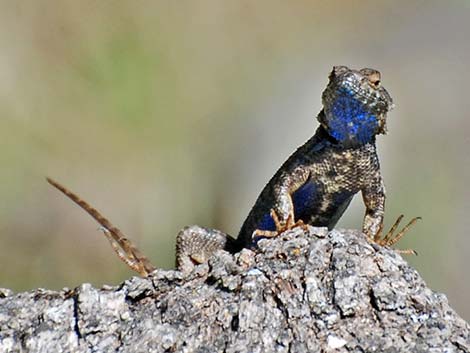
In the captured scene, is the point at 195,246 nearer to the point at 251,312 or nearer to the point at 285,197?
the point at 285,197

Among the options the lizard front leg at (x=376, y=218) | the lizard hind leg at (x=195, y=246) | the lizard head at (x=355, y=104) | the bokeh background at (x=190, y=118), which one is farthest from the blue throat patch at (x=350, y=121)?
the bokeh background at (x=190, y=118)

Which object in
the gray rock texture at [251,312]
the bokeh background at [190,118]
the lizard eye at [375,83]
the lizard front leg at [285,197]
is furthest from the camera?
the bokeh background at [190,118]

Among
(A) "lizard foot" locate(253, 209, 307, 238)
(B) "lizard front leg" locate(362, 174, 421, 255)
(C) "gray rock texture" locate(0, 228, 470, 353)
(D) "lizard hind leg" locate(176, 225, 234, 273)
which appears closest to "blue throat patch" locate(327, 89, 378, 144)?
(B) "lizard front leg" locate(362, 174, 421, 255)

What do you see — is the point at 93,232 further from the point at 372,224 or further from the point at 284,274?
the point at 284,274

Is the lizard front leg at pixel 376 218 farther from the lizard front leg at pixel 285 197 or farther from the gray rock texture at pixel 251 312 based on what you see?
the gray rock texture at pixel 251 312

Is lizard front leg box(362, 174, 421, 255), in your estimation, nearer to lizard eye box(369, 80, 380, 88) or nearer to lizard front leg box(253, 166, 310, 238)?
lizard front leg box(253, 166, 310, 238)

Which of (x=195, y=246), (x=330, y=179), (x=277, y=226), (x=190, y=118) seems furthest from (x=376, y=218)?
(x=190, y=118)
